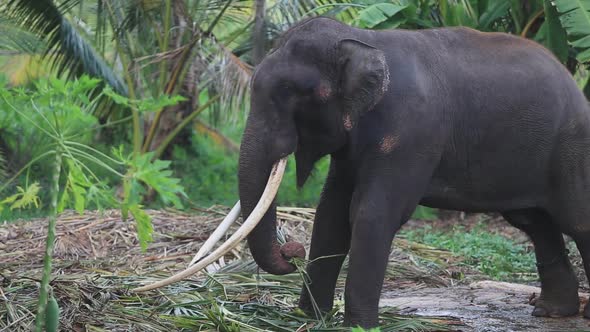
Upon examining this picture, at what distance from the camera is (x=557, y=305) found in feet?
22.3

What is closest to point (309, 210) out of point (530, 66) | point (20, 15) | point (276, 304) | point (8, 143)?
point (276, 304)

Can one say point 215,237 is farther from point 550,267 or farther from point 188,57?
point 188,57

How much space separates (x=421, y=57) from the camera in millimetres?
6039

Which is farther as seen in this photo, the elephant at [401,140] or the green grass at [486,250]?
the green grass at [486,250]

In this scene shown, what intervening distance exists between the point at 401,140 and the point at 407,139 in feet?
0.13

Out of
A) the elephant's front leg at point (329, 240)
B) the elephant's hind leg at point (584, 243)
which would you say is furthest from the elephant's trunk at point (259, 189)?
the elephant's hind leg at point (584, 243)

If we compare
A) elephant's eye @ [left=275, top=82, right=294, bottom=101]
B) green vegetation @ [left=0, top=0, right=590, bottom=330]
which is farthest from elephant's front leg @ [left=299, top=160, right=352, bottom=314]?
green vegetation @ [left=0, top=0, right=590, bottom=330]

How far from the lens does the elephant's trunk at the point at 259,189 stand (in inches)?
217

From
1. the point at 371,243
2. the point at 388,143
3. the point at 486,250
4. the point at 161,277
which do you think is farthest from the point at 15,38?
the point at 371,243

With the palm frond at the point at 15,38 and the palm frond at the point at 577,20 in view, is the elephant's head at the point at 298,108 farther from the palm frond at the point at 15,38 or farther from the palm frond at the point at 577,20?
the palm frond at the point at 15,38

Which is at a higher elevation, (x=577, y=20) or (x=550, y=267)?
(x=577, y=20)

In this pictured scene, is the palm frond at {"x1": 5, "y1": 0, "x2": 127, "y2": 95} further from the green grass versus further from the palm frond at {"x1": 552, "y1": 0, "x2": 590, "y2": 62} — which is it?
the palm frond at {"x1": 552, "y1": 0, "x2": 590, "y2": 62}

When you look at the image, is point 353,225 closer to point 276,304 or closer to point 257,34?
point 276,304

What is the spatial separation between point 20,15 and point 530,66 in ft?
25.5
